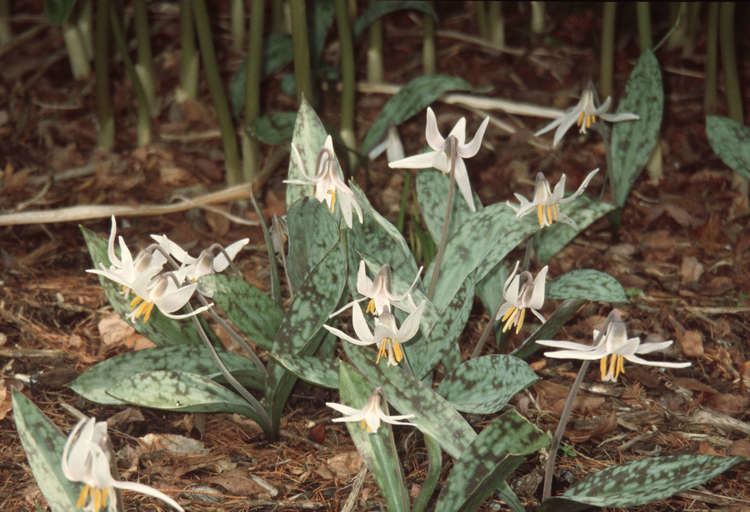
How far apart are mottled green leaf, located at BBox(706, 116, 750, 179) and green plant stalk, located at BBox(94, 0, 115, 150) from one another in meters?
1.60

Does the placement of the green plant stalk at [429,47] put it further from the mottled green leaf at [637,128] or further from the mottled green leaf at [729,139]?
the mottled green leaf at [729,139]

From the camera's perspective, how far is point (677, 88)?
3375mm

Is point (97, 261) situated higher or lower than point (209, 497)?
higher

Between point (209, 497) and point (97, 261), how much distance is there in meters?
0.51

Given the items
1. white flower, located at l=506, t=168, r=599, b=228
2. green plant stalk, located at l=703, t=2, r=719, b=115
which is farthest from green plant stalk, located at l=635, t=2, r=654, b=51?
white flower, located at l=506, t=168, r=599, b=228

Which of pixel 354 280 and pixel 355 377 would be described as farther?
pixel 354 280

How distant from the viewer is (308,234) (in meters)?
2.12

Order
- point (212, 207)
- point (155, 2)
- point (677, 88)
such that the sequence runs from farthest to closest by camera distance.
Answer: point (155, 2) < point (677, 88) < point (212, 207)

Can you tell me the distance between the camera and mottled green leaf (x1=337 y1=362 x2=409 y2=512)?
67.5 inches

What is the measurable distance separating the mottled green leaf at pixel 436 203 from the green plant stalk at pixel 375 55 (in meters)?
1.00

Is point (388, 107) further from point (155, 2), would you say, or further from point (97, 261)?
point (155, 2)

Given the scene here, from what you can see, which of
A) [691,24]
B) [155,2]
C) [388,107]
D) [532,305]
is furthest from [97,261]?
[691,24]

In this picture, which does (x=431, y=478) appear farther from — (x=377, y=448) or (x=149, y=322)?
(x=149, y=322)

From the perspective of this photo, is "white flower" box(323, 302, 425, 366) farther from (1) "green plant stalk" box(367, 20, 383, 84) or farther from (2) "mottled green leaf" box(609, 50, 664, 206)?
(1) "green plant stalk" box(367, 20, 383, 84)
